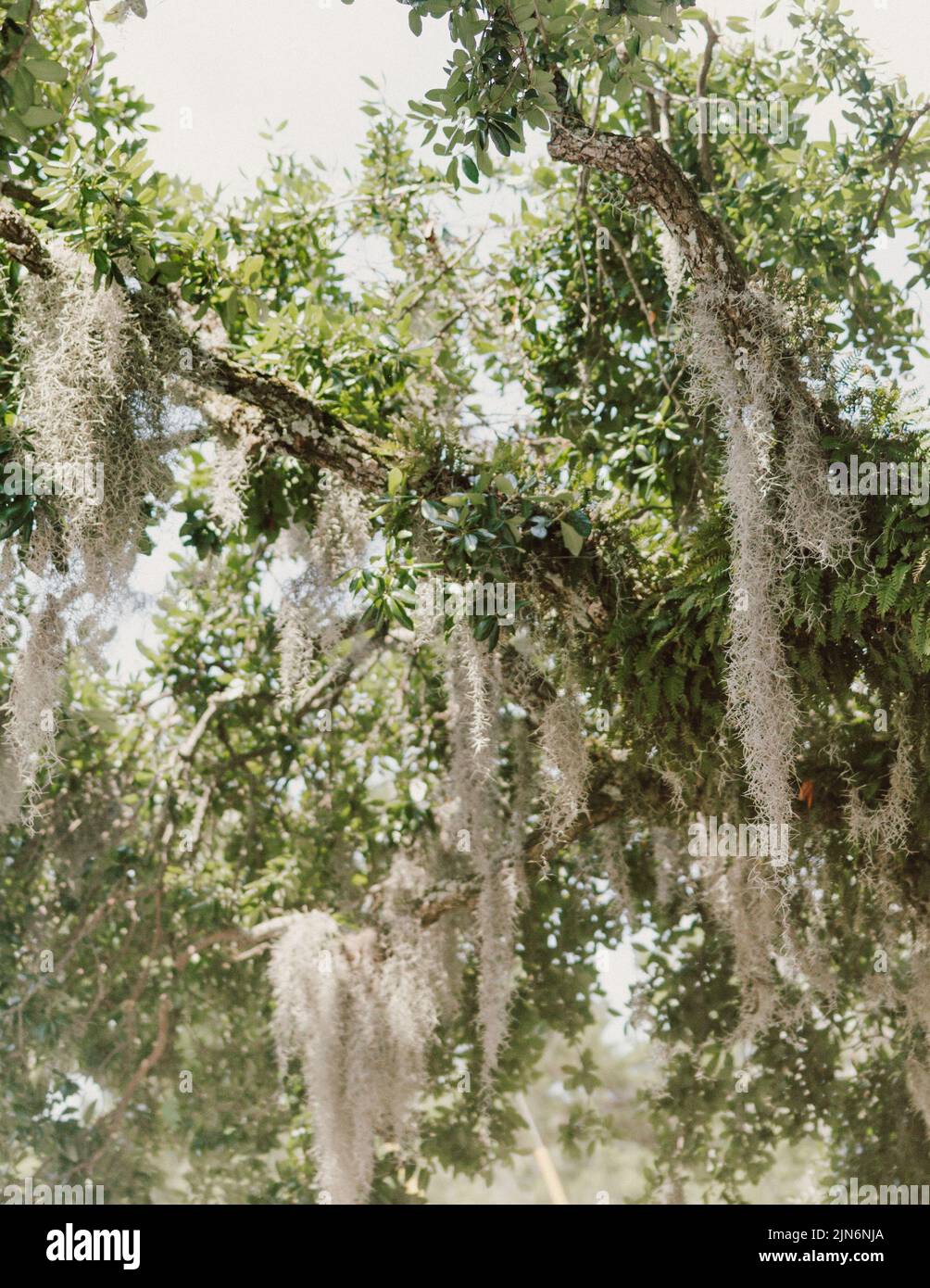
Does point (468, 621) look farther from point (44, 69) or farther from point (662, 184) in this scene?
point (44, 69)

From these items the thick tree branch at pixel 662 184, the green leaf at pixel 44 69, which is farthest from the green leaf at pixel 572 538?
the green leaf at pixel 44 69

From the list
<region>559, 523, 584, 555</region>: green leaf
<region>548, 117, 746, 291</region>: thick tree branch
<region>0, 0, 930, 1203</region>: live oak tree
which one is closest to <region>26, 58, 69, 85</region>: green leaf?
<region>0, 0, 930, 1203</region>: live oak tree

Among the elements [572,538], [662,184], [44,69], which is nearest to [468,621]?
[572,538]

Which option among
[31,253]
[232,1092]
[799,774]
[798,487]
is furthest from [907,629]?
[232,1092]

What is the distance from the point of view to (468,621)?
310 centimetres

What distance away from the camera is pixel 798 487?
2.70 metres

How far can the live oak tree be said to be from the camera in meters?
2.82

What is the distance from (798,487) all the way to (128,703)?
11.1ft

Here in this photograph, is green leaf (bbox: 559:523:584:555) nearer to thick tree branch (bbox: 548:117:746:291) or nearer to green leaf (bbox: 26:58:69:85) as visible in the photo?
thick tree branch (bbox: 548:117:746:291)

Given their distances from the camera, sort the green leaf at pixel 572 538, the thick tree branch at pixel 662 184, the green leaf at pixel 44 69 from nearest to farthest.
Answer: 1. the green leaf at pixel 44 69
2. the thick tree branch at pixel 662 184
3. the green leaf at pixel 572 538

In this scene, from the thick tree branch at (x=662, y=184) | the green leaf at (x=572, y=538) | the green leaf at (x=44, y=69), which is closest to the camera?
the green leaf at (x=44, y=69)

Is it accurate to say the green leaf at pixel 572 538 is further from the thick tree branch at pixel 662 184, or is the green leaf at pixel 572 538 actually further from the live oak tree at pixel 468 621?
the thick tree branch at pixel 662 184

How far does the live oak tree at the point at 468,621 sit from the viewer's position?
2.82m

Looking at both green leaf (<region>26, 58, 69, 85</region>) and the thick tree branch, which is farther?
the thick tree branch
